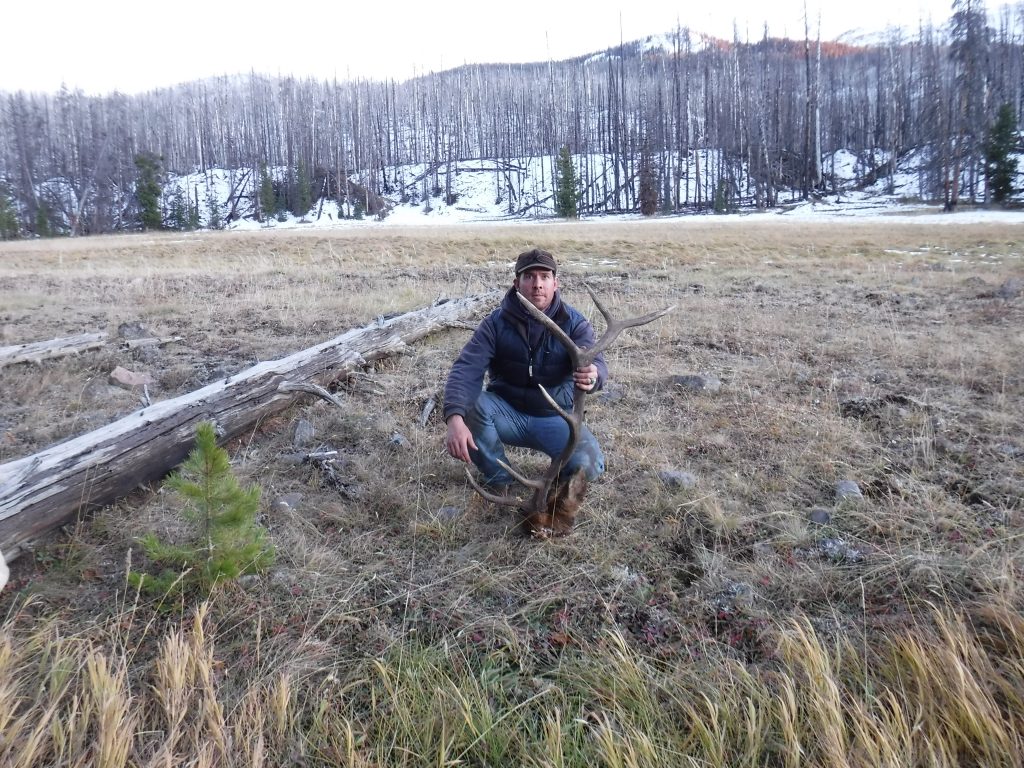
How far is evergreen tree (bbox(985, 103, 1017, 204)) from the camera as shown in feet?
108

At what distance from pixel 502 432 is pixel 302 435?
168 cm

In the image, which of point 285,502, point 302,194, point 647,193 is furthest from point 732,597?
point 302,194

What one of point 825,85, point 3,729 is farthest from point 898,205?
point 3,729

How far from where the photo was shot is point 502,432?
3809 millimetres

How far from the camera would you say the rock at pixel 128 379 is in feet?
19.2

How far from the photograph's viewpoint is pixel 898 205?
128 feet

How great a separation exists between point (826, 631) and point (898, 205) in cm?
4408

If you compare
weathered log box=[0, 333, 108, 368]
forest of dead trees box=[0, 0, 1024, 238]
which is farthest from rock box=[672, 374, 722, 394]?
forest of dead trees box=[0, 0, 1024, 238]

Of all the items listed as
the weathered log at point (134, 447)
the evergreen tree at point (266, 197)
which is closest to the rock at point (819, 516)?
the weathered log at point (134, 447)

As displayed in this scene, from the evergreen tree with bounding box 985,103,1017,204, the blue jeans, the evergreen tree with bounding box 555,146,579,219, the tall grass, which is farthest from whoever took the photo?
the evergreen tree with bounding box 555,146,579,219

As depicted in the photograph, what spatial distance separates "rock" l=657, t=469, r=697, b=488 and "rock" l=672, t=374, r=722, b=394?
1.77 metres

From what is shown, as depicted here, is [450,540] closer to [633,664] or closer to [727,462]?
[633,664]

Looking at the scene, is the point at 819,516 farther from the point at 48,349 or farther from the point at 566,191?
the point at 566,191

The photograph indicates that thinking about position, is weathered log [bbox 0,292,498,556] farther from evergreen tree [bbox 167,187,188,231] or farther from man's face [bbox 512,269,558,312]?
evergreen tree [bbox 167,187,188,231]
